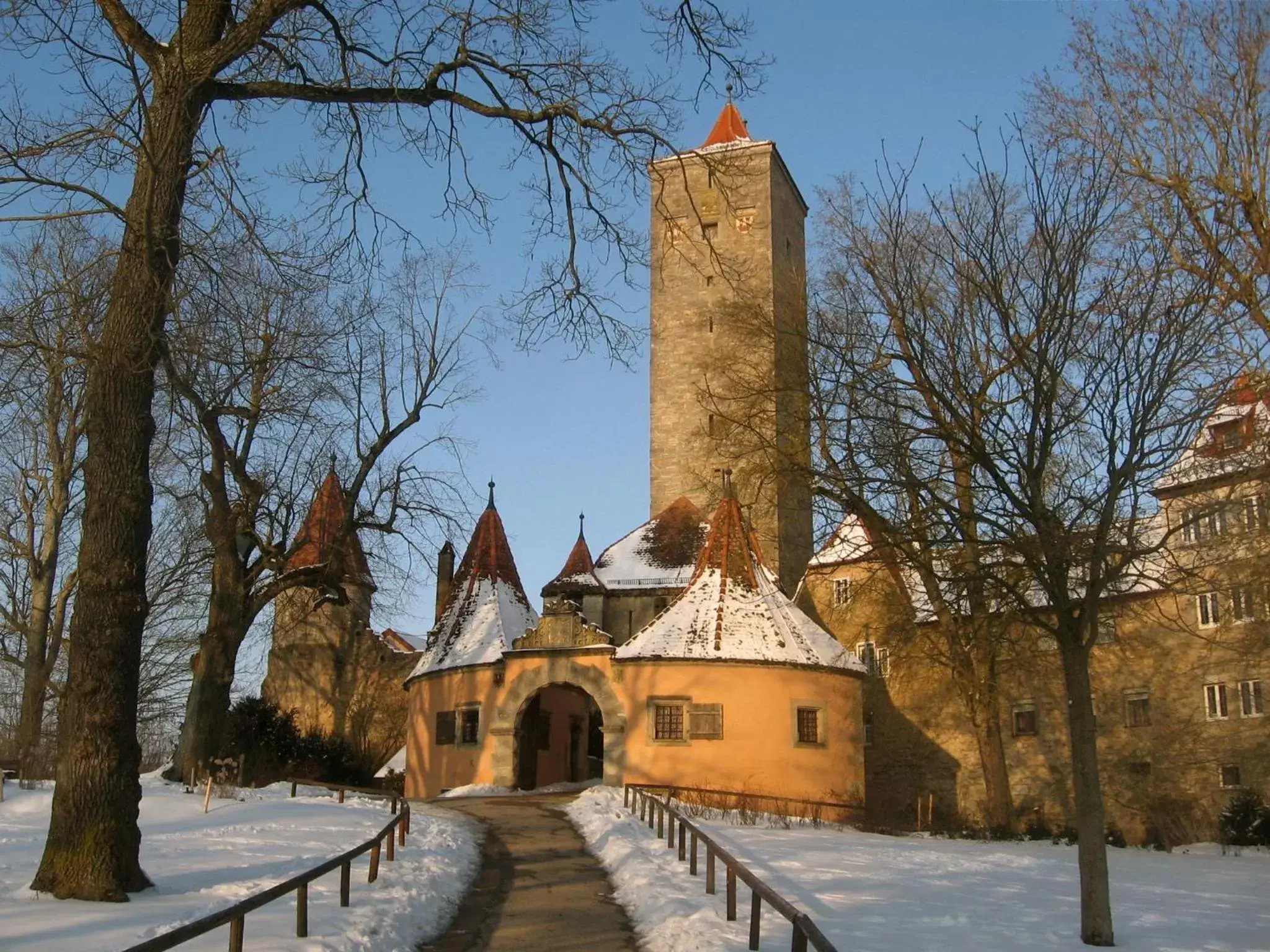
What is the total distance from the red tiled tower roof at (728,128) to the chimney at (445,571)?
695 inches

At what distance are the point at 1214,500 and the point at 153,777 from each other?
1936 cm

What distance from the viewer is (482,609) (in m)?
33.4

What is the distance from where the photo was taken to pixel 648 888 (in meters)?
12.1

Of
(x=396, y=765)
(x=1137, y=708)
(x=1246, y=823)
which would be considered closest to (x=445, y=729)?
(x=396, y=765)

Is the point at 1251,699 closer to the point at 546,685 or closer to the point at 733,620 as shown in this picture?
the point at 733,620

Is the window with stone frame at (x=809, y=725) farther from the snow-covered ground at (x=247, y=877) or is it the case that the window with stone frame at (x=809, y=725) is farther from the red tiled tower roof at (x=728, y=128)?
the red tiled tower roof at (x=728, y=128)

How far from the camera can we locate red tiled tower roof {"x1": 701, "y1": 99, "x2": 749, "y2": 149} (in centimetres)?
4609

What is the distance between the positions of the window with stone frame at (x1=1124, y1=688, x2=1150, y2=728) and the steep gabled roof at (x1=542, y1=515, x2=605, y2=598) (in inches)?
575

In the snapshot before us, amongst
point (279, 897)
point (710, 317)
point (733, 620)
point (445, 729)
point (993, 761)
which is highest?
point (710, 317)

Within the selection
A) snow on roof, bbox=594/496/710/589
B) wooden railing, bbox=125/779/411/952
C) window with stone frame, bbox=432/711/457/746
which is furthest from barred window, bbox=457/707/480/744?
wooden railing, bbox=125/779/411/952

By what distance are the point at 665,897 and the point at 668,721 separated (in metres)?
16.0

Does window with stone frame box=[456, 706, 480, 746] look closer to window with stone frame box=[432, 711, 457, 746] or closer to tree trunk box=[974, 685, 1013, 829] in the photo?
window with stone frame box=[432, 711, 457, 746]

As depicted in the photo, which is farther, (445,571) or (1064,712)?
Answer: (445,571)

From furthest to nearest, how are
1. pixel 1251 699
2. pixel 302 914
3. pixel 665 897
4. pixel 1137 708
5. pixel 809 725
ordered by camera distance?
pixel 1137 708, pixel 1251 699, pixel 809 725, pixel 665 897, pixel 302 914
